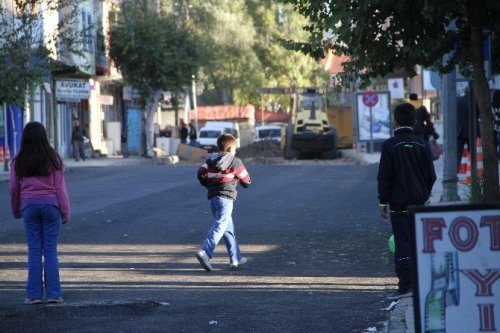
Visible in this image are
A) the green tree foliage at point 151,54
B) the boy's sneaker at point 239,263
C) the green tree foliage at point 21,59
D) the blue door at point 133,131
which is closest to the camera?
the boy's sneaker at point 239,263

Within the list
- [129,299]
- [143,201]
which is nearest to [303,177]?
[143,201]

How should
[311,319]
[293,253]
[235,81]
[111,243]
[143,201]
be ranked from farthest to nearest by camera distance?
[235,81], [143,201], [111,243], [293,253], [311,319]

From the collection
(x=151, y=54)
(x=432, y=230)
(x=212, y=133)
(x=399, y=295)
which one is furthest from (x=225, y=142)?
(x=212, y=133)

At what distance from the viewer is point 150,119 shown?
57438 mm

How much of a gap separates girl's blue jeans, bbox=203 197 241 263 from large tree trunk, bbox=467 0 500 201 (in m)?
2.70

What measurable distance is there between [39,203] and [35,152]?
424 millimetres

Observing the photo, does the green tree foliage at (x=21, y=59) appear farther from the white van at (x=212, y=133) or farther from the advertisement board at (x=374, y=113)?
the white van at (x=212, y=133)

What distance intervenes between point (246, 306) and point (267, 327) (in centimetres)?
109

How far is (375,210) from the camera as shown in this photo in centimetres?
2059

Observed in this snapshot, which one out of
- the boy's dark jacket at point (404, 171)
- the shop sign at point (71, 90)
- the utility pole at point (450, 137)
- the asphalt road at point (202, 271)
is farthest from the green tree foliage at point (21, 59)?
the boy's dark jacket at point (404, 171)

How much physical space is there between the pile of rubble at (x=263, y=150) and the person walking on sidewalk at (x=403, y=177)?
44200 mm

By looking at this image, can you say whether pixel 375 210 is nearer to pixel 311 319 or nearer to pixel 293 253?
pixel 293 253

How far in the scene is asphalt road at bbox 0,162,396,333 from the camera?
930 cm

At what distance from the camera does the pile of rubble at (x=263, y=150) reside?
56444 mm
